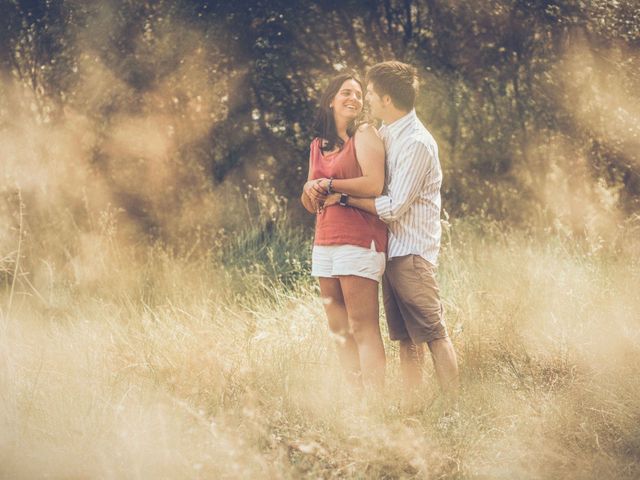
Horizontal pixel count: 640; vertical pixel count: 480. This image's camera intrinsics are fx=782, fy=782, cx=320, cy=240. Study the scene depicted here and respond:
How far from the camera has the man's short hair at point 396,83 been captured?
3801mm

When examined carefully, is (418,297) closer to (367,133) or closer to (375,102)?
(367,133)

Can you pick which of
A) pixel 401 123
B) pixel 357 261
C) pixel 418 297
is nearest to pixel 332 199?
pixel 357 261

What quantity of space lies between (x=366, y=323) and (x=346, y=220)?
52 centimetres

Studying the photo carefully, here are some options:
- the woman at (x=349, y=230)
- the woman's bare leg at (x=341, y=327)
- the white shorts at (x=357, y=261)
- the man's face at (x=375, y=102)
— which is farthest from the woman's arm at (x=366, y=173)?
the woman's bare leg at (x=341, y=327)

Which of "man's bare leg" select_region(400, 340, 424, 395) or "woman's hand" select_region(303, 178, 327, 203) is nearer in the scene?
Answer: "woman's hand" select_region(303, 178, 327, 203)

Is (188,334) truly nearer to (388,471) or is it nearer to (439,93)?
(388,471)

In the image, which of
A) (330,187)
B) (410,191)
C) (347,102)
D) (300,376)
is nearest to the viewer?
(410,191)

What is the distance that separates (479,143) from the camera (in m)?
6.60

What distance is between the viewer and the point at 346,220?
3807 millimetres

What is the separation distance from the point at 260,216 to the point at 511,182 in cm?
211

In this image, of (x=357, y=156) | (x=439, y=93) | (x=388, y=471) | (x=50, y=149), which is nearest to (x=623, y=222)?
(x=439, y=93)

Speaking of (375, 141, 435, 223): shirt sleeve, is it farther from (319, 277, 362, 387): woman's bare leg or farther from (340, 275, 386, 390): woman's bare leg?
(319, 277, 362, 387): woman's bare leg

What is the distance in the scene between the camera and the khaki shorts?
375 cm

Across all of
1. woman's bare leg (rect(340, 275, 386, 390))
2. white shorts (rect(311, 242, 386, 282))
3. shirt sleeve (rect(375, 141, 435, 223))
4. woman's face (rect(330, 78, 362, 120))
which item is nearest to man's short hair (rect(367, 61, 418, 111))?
woman's face (rect(330, 78, 362, 120))
